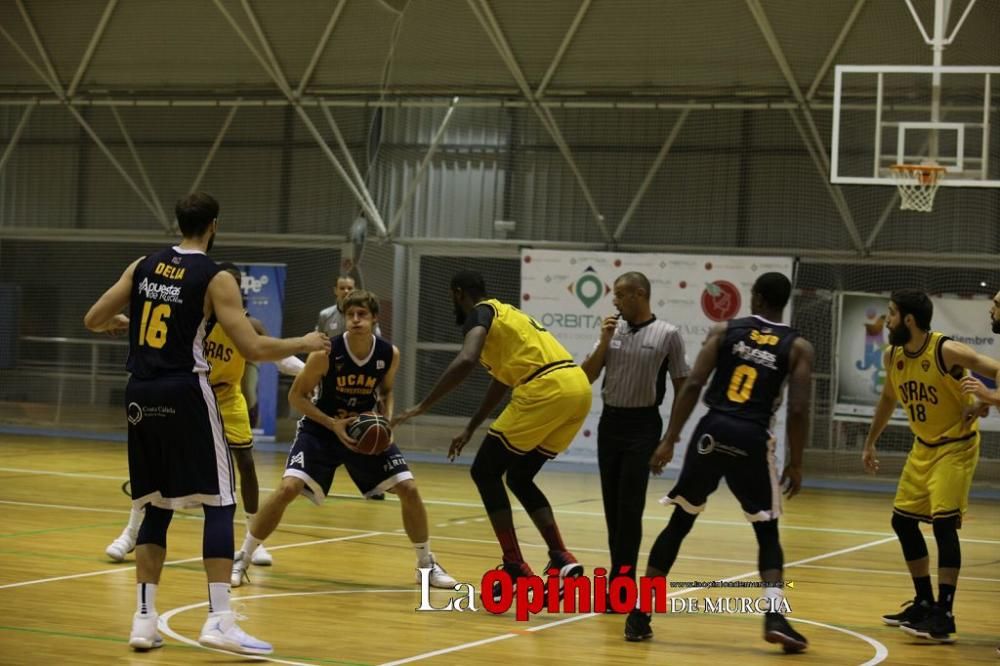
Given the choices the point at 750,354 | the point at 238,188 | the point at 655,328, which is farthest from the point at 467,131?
the point at 750,354

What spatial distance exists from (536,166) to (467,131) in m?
1.17

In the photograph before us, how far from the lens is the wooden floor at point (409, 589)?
22.0 feet

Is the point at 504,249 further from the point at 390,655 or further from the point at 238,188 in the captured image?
the point at 390,655

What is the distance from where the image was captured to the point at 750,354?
702 centimetres

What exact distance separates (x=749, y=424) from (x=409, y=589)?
8.68 feet

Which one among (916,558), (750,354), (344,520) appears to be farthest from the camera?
(344,520)

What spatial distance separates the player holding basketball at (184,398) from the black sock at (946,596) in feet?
11.9

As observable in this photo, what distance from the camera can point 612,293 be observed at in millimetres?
18000

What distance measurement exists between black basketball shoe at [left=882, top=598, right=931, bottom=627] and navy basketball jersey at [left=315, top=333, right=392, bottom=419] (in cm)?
327

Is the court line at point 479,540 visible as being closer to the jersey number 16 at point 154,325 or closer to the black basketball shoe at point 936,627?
the black basketball shoe at point 936,627

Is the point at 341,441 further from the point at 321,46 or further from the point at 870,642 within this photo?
the point at 321,46

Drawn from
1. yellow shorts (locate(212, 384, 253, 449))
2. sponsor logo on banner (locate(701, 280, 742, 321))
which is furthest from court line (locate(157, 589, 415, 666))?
sponsor logo on banner (locate(701, 280, 742, 321))


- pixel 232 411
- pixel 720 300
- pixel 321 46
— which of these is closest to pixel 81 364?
pixel 321 46

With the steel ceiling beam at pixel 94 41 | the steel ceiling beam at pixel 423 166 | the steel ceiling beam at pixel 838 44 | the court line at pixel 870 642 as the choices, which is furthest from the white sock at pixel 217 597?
the steel ceiling beam at pixel 94 41
